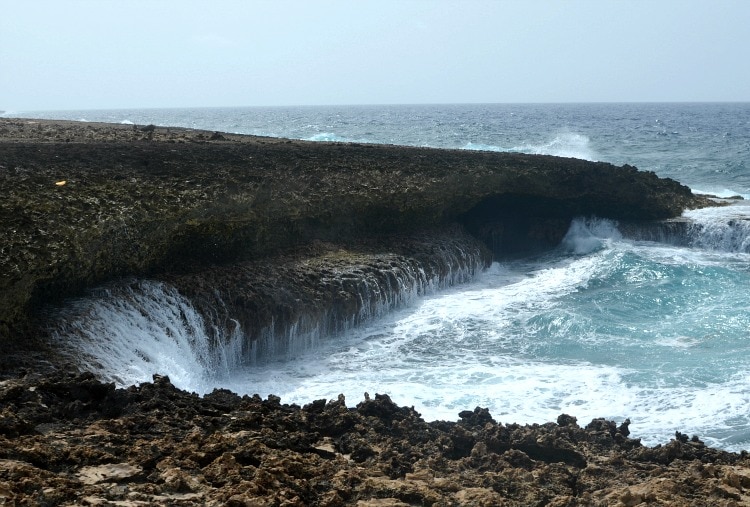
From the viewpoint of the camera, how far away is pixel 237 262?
17.1m

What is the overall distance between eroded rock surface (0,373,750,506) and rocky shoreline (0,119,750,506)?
3 centimetres

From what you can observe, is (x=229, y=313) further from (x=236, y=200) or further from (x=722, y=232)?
(x=722, y=232)

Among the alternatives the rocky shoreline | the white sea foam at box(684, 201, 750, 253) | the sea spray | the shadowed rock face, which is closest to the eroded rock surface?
the rocky shoreline

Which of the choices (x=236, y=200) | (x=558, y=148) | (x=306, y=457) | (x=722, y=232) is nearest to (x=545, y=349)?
(x=236, y=200)

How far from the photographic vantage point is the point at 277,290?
54.2 feet

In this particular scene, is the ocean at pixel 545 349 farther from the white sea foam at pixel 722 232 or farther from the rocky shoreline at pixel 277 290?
the rocky shoreline at pixel 277 290

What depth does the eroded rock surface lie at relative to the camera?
6.82m

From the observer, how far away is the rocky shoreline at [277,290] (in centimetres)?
723

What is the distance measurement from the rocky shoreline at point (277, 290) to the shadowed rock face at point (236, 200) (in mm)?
55

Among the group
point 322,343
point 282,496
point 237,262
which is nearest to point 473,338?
point 322,343

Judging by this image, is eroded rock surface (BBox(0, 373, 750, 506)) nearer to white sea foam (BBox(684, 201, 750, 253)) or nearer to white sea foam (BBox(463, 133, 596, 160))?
white sea foam (BBox(684, 201, 750, 253))

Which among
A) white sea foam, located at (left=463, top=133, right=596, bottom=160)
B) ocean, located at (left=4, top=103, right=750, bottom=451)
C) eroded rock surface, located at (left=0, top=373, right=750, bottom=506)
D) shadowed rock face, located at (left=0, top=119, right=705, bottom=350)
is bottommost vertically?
ocean, located at (left=4, top=103, right=750, bottom=451)

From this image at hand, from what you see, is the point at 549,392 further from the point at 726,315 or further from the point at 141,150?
the point at 141,150

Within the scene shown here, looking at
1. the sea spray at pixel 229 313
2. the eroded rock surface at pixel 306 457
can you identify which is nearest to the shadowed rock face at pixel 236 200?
the sea spray at pixel 229 313
